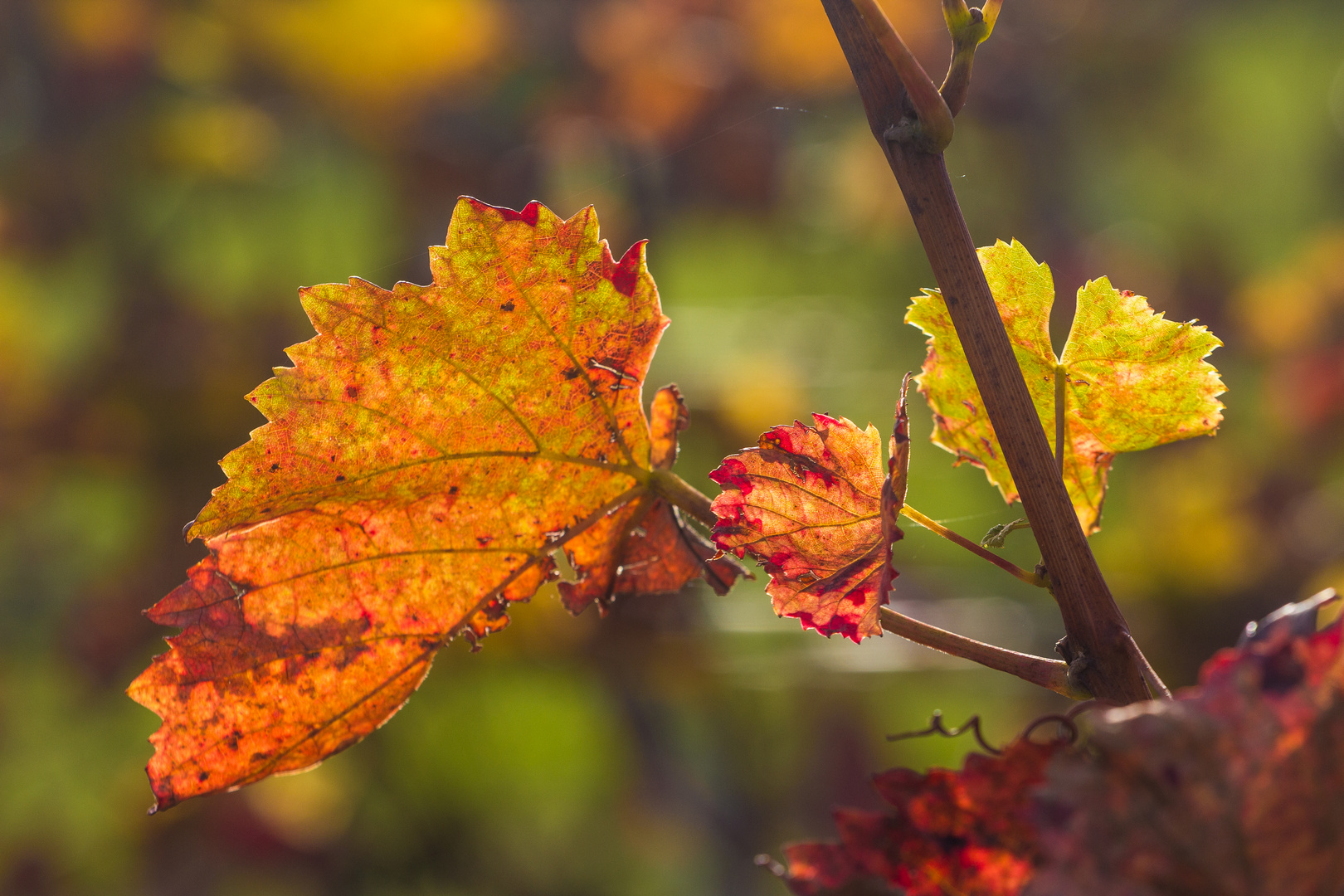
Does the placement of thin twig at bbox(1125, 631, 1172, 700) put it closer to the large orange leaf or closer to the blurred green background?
the large orange leaf

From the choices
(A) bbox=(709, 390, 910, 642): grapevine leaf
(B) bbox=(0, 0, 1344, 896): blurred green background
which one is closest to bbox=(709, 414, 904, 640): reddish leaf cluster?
(A) bbox=(709, 390, 910, 642): grapevine leaf

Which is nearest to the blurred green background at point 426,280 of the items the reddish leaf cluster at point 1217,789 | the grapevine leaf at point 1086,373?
the grapevine leaf at point 1086,373

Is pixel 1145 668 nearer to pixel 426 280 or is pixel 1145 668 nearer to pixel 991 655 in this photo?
pixel 991 655

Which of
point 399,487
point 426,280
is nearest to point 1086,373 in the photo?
point 399,487

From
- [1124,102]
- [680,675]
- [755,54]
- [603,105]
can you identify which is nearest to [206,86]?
[603,105]

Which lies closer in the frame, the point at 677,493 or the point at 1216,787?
the point at 1216,787

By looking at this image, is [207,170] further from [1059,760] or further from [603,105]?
[1059,760]

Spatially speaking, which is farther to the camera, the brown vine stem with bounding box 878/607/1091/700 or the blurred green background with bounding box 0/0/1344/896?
the blurred green background with bounding box 0/0/1344/896
